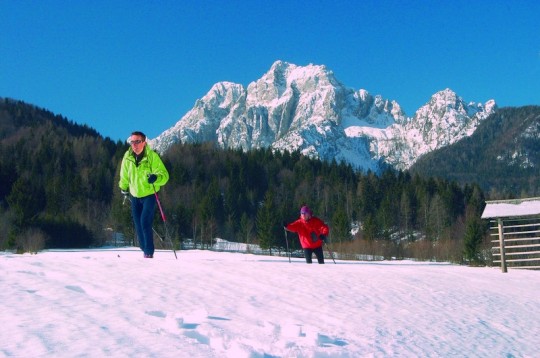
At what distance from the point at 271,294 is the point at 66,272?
2.48 metres

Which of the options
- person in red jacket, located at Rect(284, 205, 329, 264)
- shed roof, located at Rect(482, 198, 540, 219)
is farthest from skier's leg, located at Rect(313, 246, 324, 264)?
shed roof, located at Rect(482, 198, 540, 219)

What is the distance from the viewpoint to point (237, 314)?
523 cm

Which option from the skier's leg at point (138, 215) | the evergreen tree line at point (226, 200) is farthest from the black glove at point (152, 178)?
the evergreen tree line at point (226, 200)

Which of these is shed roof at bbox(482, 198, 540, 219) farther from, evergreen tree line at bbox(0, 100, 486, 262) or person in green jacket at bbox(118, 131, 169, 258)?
evergreen tree line at bbox(0, 100, 486, 262)

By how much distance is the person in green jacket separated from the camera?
9406mm

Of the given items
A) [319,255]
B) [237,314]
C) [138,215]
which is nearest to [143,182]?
[138,215]

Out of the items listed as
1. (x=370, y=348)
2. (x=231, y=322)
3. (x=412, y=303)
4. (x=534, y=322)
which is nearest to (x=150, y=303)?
(x=231, y=322)

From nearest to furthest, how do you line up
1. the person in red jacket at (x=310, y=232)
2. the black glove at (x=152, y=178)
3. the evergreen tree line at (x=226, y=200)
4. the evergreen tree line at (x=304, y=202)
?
the black glove at (x=152, y=178) < the person in red jacket at (x=310, y=232) < the evergreen tree line at (x=226, y=200) < the evergreen tree line at (x=304, y=202)

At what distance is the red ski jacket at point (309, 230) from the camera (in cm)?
1270

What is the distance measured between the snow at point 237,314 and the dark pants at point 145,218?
132cm

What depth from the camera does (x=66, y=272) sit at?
21.0 ft

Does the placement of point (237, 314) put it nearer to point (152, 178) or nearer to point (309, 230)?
point (152, 178)

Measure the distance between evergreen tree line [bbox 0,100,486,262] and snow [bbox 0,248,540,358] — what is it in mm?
39472

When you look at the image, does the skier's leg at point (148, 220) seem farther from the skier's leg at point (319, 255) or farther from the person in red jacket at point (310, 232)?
the skier's leg at point (319, 255)
